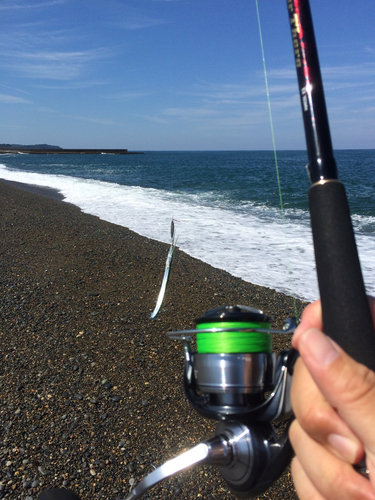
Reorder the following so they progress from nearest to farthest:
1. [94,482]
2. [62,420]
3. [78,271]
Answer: [94,482] → [62,420] → [78,271]

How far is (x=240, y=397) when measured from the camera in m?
1.14

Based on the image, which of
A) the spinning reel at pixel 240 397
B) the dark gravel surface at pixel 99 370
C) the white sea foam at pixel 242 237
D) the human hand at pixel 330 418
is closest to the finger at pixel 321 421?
the human hand at pixel 330 418

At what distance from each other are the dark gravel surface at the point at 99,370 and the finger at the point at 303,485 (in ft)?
5.03

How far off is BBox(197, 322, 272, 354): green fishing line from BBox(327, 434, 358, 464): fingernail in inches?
16.1

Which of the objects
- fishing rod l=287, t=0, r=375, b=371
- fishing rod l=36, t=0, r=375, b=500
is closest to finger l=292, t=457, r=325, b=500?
fishing rod l=36, t=0, r=375, b=500

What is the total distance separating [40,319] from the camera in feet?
13.1

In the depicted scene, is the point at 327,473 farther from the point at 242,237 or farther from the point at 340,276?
the point at 242,237

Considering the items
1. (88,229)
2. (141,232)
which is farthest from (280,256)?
(88,229)

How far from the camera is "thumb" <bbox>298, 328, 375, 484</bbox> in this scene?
65 cm

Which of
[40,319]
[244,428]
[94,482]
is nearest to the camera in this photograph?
[244,428]

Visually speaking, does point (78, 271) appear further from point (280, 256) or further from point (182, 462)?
point (182, 462)

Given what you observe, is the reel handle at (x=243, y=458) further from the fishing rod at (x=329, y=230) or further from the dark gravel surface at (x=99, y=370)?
the dark gravel surface at (x=99, y=370)

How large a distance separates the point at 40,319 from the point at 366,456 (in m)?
3.74

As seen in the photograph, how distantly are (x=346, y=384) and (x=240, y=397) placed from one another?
531 millimetres
